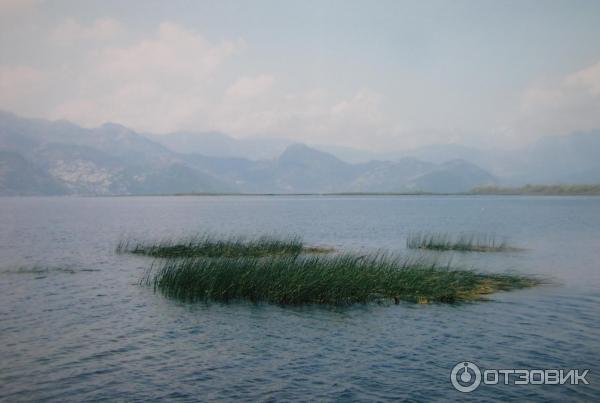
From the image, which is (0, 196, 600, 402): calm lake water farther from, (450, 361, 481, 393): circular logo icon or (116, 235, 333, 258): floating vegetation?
(116, 235, 333, 258): floating vegetation

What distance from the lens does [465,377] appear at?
18078 millimetres

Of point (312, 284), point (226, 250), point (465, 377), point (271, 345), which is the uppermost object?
point (226, 250)

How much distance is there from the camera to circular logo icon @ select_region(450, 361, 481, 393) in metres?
17.2

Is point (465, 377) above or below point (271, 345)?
above

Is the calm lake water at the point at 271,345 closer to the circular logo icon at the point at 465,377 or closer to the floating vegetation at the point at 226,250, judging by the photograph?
the circular logo icon at the point at 465,377

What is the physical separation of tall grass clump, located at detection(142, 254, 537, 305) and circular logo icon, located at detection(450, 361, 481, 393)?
10.5 metres

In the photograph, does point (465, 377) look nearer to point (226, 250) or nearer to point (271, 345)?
point (271, 345)

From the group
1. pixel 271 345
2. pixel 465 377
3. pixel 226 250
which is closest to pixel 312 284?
pixel 271 345

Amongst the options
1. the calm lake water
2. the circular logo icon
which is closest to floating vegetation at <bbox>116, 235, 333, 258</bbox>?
the calm lake water

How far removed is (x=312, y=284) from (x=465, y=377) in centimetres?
1254

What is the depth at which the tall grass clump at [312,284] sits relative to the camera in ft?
96.6

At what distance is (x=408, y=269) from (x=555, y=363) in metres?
14.5

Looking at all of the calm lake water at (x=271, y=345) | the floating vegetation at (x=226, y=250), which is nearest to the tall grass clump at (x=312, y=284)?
Result: the calm lake water at (x=271, y=345)

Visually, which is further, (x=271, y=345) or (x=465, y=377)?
(x=271, y=345)
